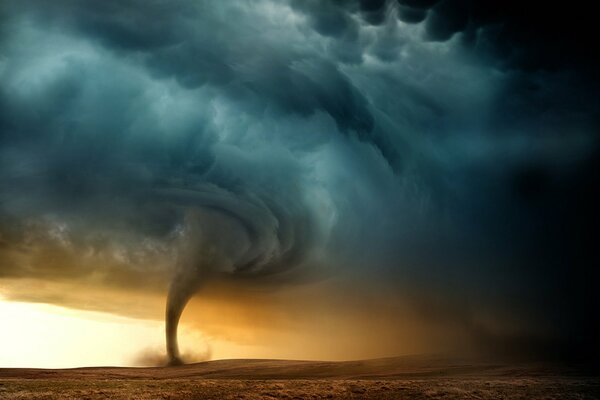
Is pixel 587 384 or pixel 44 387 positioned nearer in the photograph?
pixel 44 387

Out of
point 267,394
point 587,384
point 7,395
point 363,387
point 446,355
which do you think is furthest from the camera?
point 446,355

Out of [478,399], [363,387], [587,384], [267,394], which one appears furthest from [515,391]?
[267,394]

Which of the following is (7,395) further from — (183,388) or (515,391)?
(515,391)

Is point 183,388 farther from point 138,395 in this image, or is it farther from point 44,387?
point 44,387

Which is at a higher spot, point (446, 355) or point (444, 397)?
point (446, 355)

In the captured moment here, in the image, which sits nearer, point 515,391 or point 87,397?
point 87,397

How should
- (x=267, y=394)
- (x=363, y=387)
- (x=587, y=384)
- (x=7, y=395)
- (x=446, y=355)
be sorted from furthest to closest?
1. (x=446, y=355)
2. (x=587, y=384)
3. (x=363, y=387)
4. (x=267, y=394)
5. (x=7, y=395)

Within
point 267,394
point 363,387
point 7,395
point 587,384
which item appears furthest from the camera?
point 587,384

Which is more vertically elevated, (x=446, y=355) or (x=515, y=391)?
(x=446, y=355)

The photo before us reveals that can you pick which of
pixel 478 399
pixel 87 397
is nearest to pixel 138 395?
pixel 87 397
